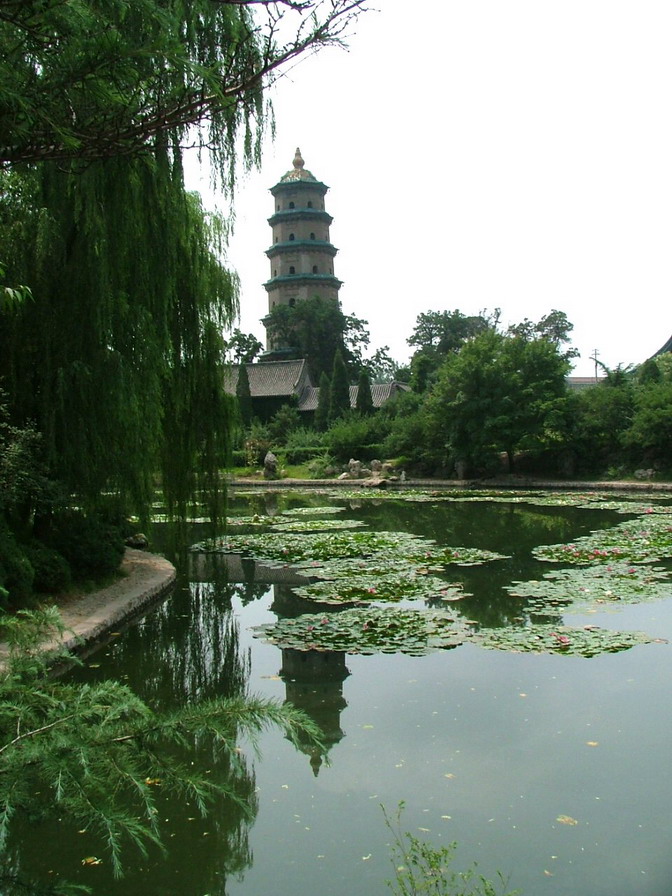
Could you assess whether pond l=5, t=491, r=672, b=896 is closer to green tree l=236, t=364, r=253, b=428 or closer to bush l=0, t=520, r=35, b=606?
bush l=0, t=520, r=35, b=606

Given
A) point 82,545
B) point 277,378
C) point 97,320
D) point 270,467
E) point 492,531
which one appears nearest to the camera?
point 97,320

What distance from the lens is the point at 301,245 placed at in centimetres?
5441

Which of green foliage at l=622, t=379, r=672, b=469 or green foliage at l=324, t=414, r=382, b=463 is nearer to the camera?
green foliage at l=622, t=379, r=672, b=469

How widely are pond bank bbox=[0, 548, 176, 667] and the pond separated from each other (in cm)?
22

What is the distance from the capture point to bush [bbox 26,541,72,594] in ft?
26.5

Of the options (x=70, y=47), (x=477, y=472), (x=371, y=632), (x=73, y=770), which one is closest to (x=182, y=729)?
(x=73, y=770)

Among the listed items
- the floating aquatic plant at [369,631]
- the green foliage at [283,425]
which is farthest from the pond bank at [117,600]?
the green foliage at [283,425]

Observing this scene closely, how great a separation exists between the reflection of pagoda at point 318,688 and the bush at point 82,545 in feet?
10.4

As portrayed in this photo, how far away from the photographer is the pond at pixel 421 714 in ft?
11.9

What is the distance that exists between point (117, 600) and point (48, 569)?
84 cm

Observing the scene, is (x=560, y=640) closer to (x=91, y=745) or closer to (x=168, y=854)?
(x=168, y=854)

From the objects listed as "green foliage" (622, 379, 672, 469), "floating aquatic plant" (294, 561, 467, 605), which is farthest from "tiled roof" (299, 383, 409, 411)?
"floating aquatic plant" (294, 561, 467, 605)

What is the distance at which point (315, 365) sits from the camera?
5103cm

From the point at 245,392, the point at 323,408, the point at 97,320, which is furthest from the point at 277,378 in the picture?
the point at 97,320
